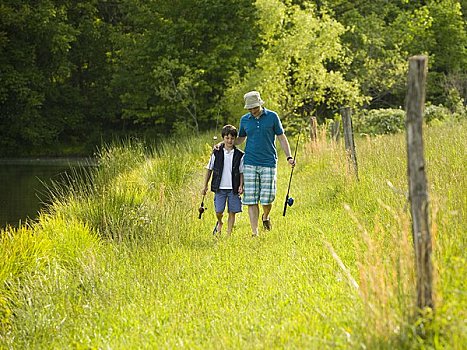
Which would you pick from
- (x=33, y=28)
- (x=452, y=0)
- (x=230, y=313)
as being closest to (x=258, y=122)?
(x=230, y=313)

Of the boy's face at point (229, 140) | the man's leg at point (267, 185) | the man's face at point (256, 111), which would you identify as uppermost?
the man's face at point (256, 111)

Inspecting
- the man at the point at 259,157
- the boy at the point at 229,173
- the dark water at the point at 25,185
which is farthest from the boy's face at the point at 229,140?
the dark water at the point at 25,185

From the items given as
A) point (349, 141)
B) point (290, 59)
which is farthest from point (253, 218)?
point (290, 59)

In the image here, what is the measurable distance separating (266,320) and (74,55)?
132 ft

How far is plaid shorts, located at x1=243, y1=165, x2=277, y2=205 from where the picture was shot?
382 inches

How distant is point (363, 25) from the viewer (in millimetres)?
41969

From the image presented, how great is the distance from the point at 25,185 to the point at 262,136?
1683 centimetres

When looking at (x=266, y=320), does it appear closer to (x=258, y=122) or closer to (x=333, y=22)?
(x=258, y=122)

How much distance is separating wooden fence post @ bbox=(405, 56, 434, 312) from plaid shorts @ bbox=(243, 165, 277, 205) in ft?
17.8


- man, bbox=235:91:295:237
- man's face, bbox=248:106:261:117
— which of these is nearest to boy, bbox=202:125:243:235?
man, bbox=235:91:295:237

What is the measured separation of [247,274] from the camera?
285 inches

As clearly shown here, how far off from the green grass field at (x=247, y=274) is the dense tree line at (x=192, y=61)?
60.5ft

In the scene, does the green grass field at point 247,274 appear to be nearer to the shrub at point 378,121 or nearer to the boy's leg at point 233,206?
the boy's leg at point 233,206

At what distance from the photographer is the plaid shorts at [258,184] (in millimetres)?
9711
